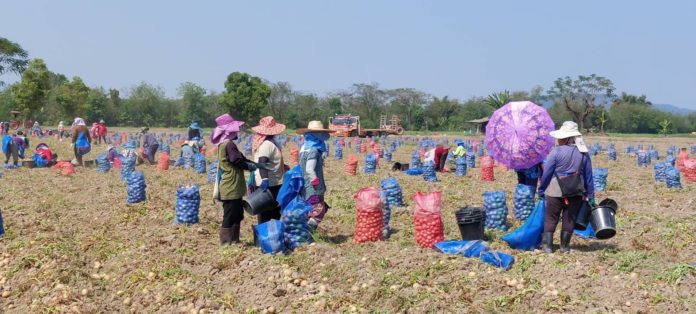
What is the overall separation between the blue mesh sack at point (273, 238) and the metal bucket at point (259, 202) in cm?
29

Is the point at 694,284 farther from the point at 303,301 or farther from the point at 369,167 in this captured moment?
the point at 369,167

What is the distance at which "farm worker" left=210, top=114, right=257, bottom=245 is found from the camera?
664 cm

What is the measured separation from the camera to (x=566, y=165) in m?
6.26

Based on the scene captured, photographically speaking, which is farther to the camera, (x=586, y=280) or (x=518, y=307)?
(x=586, y=280)

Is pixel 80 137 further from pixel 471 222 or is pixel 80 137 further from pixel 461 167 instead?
pixel 471 222

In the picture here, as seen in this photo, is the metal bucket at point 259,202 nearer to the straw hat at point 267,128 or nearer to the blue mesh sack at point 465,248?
the straw hat at point 267,128

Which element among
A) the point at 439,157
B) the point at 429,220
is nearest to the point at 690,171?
the point at 439,157

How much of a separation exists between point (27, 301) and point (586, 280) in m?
5.08

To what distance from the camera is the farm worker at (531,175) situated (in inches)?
332

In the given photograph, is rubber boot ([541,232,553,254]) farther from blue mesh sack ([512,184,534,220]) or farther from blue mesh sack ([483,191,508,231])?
blue mesh sack ([512,184,534,220])

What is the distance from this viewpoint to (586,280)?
5.39 m

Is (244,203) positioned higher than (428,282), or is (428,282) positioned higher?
(244,203)

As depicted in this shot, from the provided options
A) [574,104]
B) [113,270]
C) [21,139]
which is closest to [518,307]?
[113,270]

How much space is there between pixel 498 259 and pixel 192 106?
7398cm
